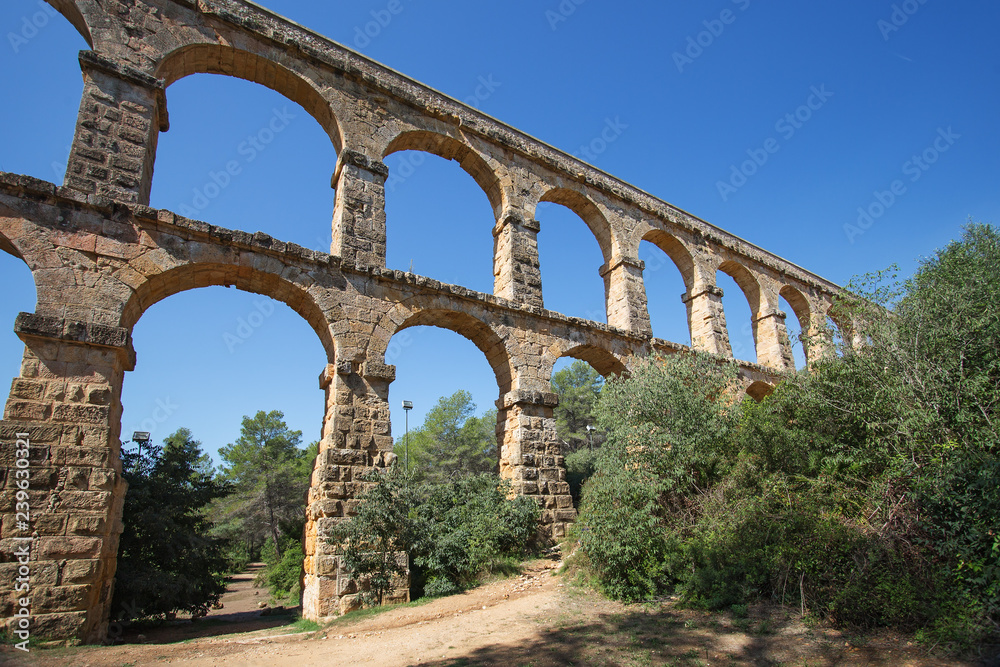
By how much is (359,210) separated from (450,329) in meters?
2.68

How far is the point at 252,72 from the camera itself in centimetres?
923

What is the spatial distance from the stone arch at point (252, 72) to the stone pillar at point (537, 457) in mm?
5703

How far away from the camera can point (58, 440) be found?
5848 mm

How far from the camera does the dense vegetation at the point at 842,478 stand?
4480 mm

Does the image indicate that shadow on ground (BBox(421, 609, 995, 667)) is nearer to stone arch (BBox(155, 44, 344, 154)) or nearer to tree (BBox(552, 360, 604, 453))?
stone arch (BBox(155, 44, 344, 154))

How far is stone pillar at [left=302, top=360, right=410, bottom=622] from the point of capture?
6.87 meters

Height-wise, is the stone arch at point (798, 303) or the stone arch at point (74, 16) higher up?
the stone arch at point (74, 16)

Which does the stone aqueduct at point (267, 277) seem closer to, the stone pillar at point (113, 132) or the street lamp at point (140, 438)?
the stone pillar at point (113, 132)

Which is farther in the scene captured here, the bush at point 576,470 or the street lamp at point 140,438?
the bush at point 576,470

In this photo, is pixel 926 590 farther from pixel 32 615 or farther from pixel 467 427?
pixel 467 427

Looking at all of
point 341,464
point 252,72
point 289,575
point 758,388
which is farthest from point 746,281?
point 289,575

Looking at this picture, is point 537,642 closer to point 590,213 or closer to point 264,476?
point 590,213

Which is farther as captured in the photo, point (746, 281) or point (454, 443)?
point (454, 443)

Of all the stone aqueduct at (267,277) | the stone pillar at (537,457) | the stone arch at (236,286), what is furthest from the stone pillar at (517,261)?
Result: the stone arch at (236,286)
